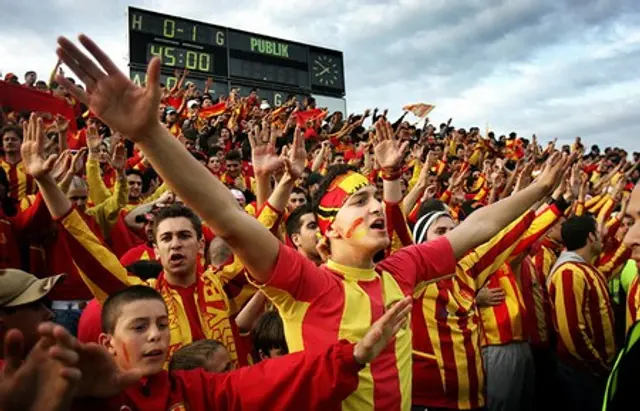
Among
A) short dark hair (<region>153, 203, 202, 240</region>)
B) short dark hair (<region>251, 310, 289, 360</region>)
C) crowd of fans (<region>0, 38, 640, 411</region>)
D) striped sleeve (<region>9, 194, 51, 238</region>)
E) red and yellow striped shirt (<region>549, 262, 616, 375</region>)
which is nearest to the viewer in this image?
crowd of fans (<region>0, 38, 640, 411</region>)

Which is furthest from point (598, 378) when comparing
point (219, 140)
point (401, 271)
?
point (219, 140)

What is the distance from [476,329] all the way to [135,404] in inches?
104

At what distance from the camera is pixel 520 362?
15.9 feet

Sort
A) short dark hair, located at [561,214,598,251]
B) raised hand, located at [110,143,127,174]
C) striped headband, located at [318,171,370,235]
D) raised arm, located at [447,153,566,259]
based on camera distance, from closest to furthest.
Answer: striped headband, located at [318,171,370,235], raised arm, located at [447,153,566,259], short dark hair, located at [561,214,598,251], raised hand, located at [110,143,127,174]

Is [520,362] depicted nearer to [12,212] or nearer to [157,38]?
[12,212]

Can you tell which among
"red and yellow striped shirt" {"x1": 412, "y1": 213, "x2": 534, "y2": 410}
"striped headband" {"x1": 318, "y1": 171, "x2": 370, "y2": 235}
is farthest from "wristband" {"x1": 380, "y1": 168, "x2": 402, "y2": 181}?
"red and yellow striped shirt" {"x1": 412, "y1": 213, "x2": 534, "y2": 410}

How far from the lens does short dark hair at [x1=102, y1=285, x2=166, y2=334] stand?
8.73 feet

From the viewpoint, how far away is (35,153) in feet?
12.1

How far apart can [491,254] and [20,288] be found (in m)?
3.08

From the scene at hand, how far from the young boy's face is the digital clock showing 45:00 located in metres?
19.8

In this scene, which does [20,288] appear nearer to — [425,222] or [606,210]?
[425,222]

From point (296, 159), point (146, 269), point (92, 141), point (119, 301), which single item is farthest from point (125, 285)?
point (92, 141)

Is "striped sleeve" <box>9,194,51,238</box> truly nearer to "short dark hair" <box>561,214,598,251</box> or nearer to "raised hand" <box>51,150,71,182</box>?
"raised hand" <box>51,150,71,182</box>

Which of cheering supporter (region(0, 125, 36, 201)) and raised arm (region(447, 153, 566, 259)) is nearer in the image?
raised arm (region(447, 153, 566, 259))
